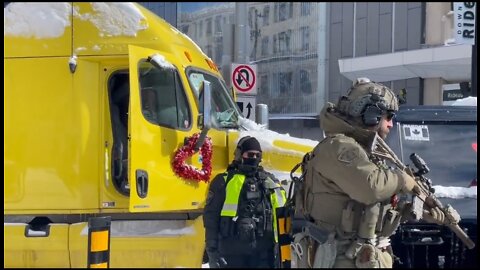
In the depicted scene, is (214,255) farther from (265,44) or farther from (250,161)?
(265,44)

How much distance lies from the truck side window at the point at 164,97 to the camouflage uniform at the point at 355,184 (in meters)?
2.20

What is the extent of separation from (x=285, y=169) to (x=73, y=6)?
234cm

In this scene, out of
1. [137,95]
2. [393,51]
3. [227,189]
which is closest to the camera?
[227,189]

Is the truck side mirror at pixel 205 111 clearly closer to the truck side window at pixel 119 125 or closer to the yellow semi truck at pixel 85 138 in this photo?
the yellow semi truck at pixel 85 138

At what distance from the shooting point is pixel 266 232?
16.4 ft

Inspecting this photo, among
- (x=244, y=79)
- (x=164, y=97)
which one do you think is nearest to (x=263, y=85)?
(x=244, y=79)

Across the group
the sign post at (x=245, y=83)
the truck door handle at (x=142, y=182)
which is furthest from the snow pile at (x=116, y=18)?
the sign post at (x=245, y=83)

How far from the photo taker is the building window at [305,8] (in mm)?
24709

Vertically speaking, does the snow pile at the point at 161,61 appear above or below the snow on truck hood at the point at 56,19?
below

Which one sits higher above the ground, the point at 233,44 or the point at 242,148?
the point at 233,44

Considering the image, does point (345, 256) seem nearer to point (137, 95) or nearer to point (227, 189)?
point (227, 189)

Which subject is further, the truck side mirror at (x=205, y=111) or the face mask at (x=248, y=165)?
the truck side mirror at (x=205, y=111)

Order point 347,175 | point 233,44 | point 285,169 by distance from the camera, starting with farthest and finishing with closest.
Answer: point 233,44 → point 285,169 → point 347,175

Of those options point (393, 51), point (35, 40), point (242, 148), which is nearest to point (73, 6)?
point (35, 40)
